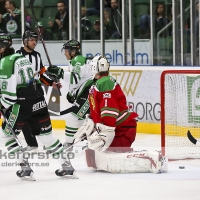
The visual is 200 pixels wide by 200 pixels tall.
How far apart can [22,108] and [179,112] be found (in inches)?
77.0

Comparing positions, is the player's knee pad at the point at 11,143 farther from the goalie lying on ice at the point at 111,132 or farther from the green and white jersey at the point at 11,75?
the goalie lying on ice at the point at 111,132

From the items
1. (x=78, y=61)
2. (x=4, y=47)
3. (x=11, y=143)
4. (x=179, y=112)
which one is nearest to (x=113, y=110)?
(x=11, y=143)

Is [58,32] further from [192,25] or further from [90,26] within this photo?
[192,25]

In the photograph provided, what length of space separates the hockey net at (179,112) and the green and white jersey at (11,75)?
1643 mm

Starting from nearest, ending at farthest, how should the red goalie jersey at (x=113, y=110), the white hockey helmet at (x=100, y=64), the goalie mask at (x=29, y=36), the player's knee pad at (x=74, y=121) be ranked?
the red goalie jersey at (x=113, y=110)
the white hockey helmet at (x=100, y=64)
the goalie mask at (x=29, y=36)
the player's knee pad at (x=74, y=121)

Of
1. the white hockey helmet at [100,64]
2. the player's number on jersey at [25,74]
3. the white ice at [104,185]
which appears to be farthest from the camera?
the white hockey helmet at [100,64]

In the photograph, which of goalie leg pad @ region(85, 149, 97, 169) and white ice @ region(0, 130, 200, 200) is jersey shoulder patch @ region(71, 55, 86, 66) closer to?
white ice @ region(0, 130, 200, 200)

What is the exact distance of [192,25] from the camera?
10.4 meters

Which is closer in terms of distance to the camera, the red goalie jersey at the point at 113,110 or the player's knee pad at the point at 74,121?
the red goalie jersey at the point at 113,110

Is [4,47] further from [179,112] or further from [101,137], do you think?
[179,112]

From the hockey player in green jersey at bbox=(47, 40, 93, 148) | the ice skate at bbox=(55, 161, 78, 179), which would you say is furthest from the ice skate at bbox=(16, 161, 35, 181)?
the hockey player in green jersey at bbox=(47, 40, 93, 148)

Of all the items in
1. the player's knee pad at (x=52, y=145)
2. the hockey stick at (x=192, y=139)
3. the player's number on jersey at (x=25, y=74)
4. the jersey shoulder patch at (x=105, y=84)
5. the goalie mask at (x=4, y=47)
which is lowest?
the hockey stick at (x=192, y=139)

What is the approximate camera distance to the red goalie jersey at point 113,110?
627cm

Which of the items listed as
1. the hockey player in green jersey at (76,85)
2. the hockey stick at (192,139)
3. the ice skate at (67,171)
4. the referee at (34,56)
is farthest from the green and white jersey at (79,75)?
the ice skate at (67,171)
